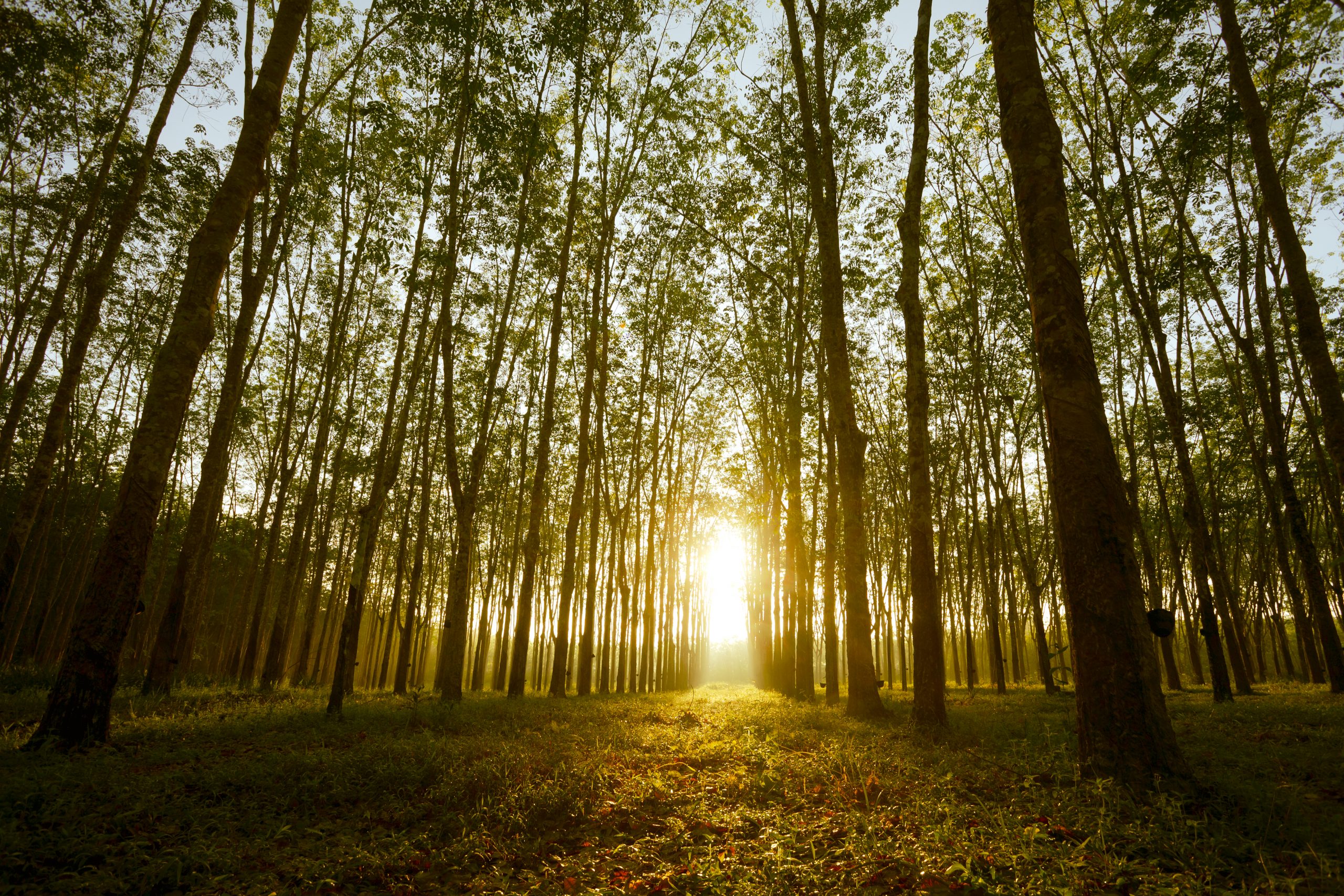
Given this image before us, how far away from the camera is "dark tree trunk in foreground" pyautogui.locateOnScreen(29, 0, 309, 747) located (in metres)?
5.80

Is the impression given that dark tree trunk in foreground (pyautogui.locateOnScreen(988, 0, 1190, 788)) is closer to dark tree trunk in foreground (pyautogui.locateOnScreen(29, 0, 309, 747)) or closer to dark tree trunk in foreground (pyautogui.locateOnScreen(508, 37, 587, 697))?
dark tree trunk in foreground (pyautogui.locateOnScreen(29, 0, 309, 747))

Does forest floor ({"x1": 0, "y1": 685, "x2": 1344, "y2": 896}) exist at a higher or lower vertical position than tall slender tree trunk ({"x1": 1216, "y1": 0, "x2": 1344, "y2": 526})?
lower

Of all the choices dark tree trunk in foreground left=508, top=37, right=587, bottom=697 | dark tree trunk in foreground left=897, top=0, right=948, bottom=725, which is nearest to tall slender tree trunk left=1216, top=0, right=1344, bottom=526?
dark tree trunk in foreground left=897, top=0, right=948, bottom=725

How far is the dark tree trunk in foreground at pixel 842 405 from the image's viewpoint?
975 cm

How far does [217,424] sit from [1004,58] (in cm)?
1356

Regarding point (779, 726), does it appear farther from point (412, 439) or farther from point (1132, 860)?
point (412, 439)

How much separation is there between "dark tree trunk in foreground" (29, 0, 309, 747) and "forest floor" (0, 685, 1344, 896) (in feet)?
1.70

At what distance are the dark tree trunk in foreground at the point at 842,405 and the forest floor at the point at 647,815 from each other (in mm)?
2188

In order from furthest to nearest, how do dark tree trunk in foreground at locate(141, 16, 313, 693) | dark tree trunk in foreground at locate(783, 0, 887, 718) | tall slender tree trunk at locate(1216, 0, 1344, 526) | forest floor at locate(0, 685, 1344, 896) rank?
dark tree trunk in foreground at locate(141, 16, 313, 693), dark tree trunk in foreground at locate(783, 0, 887, 718), tall slender tree trunk at locate(1216, 0, 1344, 526), forest floor at locate(0, 685, 1344, 896)

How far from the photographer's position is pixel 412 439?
20953 millimetres

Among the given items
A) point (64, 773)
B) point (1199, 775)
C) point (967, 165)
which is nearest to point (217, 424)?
point (64, 773)

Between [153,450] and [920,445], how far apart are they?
1004cm

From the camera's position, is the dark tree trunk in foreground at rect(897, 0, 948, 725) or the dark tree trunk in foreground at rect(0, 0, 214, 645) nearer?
the dark tree trunk in foreground at rect(897, 0, 948, 725)

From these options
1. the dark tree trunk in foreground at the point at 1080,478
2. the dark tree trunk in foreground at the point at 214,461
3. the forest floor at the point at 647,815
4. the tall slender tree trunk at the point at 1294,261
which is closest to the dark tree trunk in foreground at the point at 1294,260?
the tall slender tree trunk at the point at 1294,261
